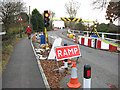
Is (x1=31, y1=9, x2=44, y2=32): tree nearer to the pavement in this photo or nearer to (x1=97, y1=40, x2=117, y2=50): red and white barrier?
(x1=97, y1=40, x2=117, y2=50): red and white barrier

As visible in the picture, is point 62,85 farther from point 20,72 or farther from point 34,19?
point 34,19

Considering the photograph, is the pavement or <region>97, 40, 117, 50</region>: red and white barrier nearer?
the pavement

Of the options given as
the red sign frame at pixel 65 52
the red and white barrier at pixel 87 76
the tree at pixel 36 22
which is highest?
the tree at pixel 36 22

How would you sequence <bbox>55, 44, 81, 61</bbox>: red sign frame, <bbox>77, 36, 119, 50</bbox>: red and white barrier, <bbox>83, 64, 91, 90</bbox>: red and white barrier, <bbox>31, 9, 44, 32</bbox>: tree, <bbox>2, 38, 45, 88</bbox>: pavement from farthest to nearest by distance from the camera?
<bbox>31, 9, 44, 32</bbox>: tree < <bbox>77, 36, 119, 50</bbox>: red and white barrier < <bbox>55, 44, 81, 61</bbox>: red sign frame < <bbox>2, 38, 45, 88</bbox>: pavement < <bbox>83, 64, 91, 90</bbox>: red and white barrier

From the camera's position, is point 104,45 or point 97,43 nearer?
point 104,45

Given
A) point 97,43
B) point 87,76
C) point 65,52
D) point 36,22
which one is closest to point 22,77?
point 65,52

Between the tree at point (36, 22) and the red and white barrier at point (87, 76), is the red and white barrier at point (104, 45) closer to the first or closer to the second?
the red and white barrier at point (87, 76)

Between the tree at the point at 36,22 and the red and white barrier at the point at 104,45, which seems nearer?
the red and white barrier at the point at 104,45

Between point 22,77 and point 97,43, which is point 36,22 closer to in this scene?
point 97,43

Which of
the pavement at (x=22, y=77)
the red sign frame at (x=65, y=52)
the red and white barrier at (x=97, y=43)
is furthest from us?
the red and white barrier at (x=97, y=43)

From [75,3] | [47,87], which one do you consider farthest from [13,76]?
[75,3]

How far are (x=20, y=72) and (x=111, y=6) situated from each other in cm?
1814

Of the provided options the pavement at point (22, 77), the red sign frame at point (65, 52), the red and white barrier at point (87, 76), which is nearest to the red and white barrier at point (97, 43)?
the red sign frame at point (65, 52)

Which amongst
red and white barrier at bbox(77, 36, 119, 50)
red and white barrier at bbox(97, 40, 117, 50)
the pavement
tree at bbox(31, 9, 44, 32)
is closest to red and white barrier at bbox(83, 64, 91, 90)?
the pavement
